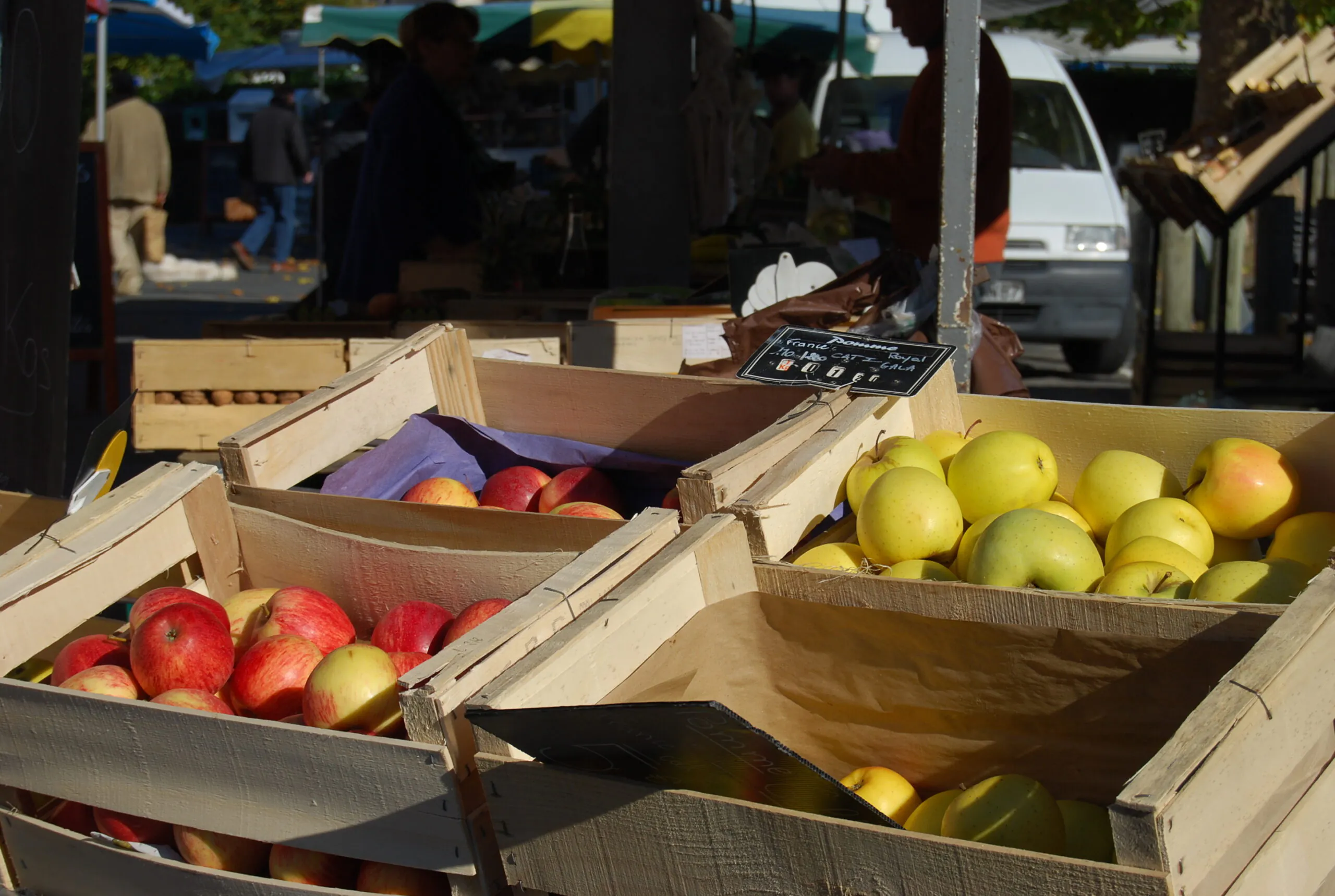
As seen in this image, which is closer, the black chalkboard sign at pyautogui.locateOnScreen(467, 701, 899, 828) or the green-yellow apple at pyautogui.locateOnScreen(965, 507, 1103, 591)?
the black chalkboard sign at pyautogui.locateOnScreen(467, 701, 899, 828)

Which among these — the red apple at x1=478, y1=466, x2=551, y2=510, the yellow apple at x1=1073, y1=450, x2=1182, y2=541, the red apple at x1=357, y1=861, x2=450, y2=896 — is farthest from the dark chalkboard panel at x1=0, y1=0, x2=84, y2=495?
the yellow apple at x1=1073, y1=450, x2=1182, y2=541

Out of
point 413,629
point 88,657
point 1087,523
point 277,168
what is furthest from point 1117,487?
point 277,168

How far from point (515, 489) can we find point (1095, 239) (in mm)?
7337

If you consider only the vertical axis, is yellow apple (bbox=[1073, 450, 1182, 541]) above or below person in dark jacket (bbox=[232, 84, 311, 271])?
below

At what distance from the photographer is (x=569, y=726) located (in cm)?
130

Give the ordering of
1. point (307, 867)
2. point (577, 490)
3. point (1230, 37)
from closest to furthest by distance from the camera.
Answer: point (307, 867) < point (577, 490) < point (1230, 37)

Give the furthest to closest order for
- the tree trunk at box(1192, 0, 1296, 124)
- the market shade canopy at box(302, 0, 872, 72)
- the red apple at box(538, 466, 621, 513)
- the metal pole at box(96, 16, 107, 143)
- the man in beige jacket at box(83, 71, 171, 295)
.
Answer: the man in beige jacket at box(83, 71, 171, 295) < the metal pole at box(96, 16, 107, 143) < the market shade canopy at box(302, 0, 872, 72) < the tree trunk at box(1192, 0, 1296, 124) < the red apple at box(538, 466, 621, 513)

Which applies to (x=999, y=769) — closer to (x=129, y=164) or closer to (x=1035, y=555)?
(x=1035, y=555)

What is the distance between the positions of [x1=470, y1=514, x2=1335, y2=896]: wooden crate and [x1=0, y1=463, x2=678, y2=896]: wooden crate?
0.23ft

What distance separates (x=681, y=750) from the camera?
1.28 metres

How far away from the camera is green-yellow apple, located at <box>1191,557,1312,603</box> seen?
→ 173cm

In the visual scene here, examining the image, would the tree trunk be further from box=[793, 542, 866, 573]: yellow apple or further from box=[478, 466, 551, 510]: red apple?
box=[793, 542, 866, 573]: yellow apple

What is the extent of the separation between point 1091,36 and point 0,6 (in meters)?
12.1

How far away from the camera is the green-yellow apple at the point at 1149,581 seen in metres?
1.82
